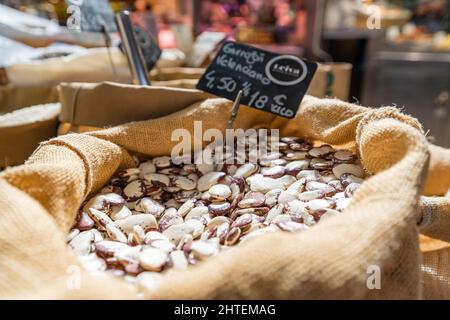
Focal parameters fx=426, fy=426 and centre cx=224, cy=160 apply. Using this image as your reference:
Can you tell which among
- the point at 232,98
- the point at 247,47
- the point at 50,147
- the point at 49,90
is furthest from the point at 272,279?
the point at 49,90

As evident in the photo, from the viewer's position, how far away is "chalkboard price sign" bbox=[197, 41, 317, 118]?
1.10 meters

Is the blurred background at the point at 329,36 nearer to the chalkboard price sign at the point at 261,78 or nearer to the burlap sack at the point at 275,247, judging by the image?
the chalkboard price sign at the point at 261,78

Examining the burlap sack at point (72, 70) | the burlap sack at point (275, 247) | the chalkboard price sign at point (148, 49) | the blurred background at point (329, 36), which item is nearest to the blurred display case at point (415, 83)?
the blurred background at point (329, 36)

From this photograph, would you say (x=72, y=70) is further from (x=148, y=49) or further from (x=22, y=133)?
(x=22, y=133)

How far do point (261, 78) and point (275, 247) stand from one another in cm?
67

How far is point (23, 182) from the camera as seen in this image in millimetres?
688

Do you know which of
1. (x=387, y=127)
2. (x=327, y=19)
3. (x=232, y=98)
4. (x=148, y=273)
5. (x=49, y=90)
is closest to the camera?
(x=148, y=273)

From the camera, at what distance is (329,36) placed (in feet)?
9.53

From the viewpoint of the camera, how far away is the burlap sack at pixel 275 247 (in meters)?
0.53

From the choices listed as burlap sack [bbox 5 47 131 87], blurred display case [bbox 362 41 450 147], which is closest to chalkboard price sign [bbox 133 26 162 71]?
burlap sack [bbox 5 47 131 87]

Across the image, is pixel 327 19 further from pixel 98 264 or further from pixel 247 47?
pixel 98 264

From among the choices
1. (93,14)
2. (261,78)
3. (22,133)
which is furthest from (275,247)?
(93,14)

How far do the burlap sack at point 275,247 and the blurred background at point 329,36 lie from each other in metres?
1.01
